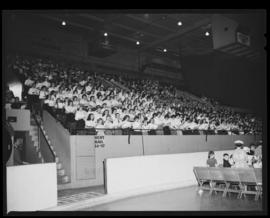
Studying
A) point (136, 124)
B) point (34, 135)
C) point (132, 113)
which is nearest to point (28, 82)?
point (34, 135)

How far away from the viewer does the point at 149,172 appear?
848 cm

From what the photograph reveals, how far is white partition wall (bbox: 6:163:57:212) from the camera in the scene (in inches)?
231

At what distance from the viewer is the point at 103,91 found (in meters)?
11.6

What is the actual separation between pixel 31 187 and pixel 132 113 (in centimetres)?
513

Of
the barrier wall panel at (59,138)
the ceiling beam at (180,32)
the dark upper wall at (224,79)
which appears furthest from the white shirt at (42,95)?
the dark upper wall at (224,79)

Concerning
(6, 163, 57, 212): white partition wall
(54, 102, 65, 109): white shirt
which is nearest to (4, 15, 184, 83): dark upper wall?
(54, 102, 65, 109): white shirt

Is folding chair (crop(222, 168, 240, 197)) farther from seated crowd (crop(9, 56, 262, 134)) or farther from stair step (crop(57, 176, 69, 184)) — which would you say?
stair step (crop(57, 176, 69, 184))

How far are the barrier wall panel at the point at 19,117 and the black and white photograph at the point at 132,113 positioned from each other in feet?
0.08

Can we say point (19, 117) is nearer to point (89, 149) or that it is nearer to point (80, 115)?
point (80, 115)

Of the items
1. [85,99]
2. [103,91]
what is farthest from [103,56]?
[85,99]

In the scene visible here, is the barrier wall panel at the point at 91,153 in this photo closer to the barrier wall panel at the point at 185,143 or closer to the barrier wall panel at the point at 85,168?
the barrier wall panel at the point at 85,168
